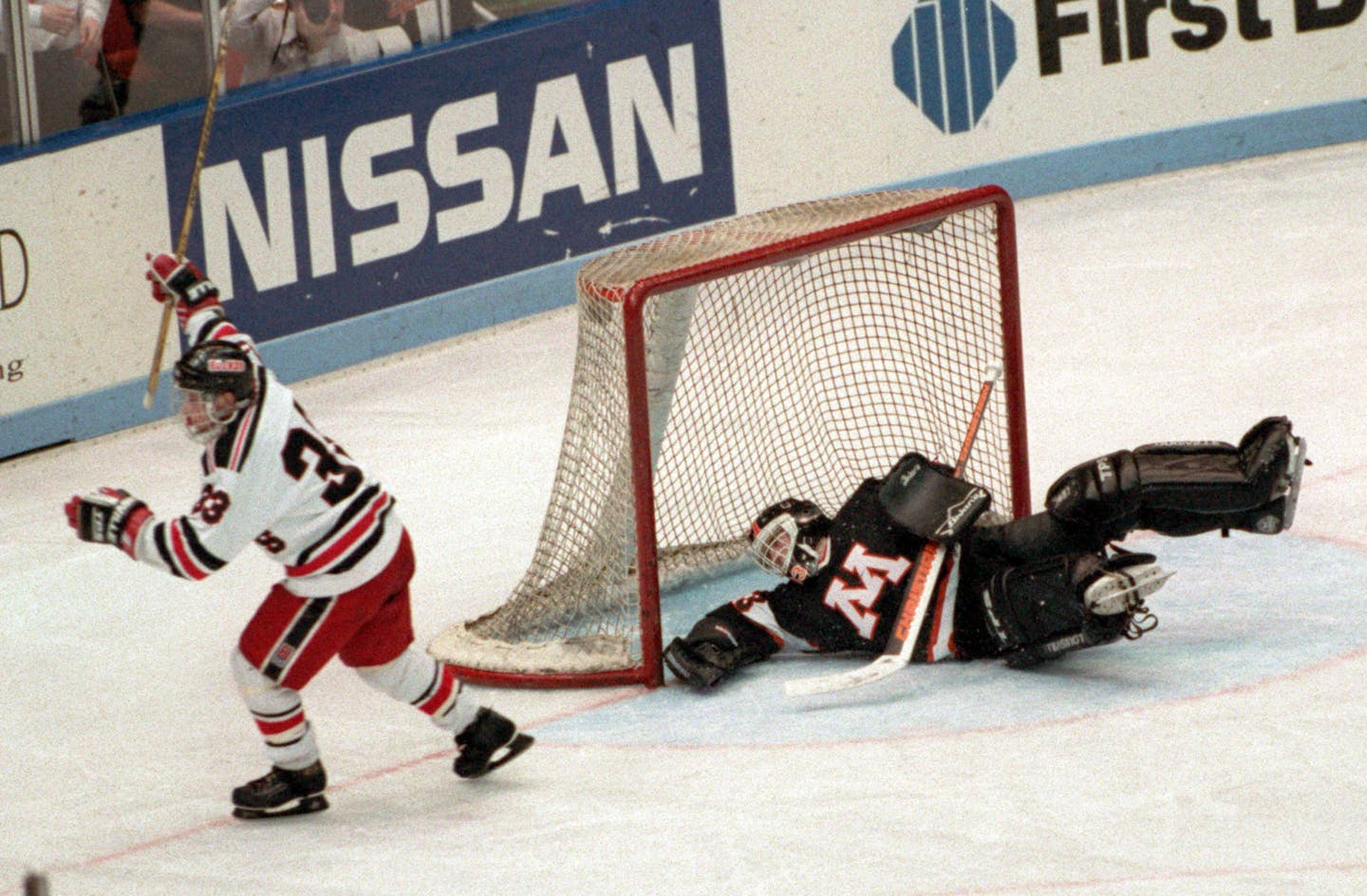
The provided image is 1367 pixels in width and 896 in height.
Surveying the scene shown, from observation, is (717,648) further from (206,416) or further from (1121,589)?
(206,416)

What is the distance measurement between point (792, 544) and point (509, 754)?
0.81 metres

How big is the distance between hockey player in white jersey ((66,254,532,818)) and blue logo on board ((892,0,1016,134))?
5218 millimetres

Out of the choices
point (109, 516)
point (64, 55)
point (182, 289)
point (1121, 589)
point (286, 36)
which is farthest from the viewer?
point (286, 36)

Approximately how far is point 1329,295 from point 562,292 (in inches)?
116

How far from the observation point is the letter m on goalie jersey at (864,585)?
4.52m

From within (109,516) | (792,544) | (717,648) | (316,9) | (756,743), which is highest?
(316,9)

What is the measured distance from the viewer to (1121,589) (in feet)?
13.8

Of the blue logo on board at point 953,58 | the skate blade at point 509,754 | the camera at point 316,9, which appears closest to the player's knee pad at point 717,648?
the skate blade at point 509,754

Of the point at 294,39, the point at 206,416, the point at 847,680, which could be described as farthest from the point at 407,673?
the point at 294,39

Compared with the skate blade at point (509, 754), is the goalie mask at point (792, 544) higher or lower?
higher

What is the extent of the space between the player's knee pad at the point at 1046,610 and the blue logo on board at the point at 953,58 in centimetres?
478

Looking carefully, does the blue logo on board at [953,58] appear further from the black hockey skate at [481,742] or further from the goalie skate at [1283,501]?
the black hockey skate at [481,742]

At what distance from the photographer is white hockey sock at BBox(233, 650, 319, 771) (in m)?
4.01

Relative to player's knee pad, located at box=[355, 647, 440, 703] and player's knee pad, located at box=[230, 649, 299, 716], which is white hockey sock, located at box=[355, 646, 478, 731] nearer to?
player's knee pad, located at box=[355, 647, 440, 703]
